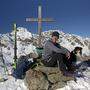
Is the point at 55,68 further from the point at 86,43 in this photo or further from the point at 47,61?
the point at 86,43

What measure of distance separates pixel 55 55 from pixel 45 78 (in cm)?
121

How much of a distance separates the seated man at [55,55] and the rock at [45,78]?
322 mm

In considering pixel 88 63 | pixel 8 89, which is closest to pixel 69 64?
pixel 8 89

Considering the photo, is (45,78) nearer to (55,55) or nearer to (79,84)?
(55,55)

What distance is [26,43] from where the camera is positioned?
3834 centimetres

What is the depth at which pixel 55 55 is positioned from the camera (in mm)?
12742

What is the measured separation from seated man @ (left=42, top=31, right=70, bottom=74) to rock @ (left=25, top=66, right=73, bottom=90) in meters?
0.32

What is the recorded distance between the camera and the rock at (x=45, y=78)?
12695mm

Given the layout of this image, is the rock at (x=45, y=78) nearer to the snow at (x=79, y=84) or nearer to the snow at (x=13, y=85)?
the snow at (x=79, y=84)

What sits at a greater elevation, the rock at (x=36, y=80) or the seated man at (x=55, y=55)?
the seated man at (x=55, y=55)

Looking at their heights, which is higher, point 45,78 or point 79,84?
point 45,78

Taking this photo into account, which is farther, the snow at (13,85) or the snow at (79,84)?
the snow at (13,85)

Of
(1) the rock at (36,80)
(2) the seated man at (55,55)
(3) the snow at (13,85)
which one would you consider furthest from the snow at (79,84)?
(3) the snow at (13,85)

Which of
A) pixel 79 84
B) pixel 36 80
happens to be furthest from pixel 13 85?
pixel 79 84
